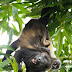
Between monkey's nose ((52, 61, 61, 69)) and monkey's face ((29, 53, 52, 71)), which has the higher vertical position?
monkey's face ((29, 53, 52, 71))

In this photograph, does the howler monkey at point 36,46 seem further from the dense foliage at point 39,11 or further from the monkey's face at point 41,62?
the dense foliage at point 39,11

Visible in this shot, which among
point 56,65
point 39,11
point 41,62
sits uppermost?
point 39,11

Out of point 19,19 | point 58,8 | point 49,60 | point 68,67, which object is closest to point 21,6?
point 19,19

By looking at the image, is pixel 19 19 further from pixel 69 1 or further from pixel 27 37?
pixel 69 1

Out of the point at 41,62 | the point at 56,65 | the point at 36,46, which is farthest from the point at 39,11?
the point at 56,65

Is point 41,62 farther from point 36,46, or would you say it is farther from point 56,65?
point 36,46

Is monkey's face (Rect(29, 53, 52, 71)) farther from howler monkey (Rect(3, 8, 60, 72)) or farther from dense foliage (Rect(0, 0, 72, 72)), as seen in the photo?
dense foliage (Rect(0, 0, 72, 72))

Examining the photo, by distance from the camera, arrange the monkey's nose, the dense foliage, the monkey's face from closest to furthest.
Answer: the dense foliage, the monkey's face, the monkey's nose

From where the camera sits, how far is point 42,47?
2.37 metres

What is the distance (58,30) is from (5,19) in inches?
34.0

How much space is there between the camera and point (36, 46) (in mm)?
2492

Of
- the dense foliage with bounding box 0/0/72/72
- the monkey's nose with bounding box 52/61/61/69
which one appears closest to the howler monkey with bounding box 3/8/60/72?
the monkey's nose with bounding box 52/61/61/69

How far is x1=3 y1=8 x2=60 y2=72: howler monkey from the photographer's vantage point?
87.1 inches

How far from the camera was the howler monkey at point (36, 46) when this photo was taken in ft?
7.26
